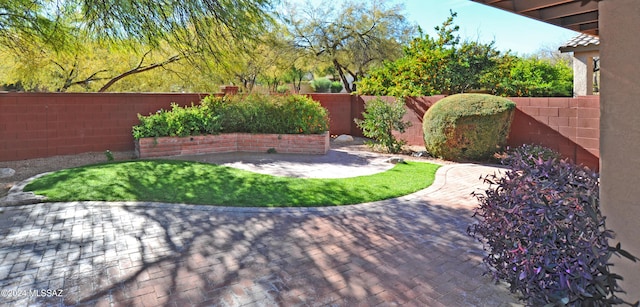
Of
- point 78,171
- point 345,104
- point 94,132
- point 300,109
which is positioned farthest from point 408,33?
point 78,171

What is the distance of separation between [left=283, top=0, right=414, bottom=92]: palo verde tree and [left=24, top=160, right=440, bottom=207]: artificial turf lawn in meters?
15.3

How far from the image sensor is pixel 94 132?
10.0m

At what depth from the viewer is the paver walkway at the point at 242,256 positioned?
128 inches

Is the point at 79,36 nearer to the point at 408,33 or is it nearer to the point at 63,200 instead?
the point at 63,200

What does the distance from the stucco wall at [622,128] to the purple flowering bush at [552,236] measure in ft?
0.27

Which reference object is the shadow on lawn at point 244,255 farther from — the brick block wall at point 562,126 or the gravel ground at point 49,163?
the brick block wall at point 562,126

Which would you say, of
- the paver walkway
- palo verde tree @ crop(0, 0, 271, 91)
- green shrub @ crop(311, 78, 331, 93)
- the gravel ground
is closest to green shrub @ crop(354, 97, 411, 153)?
the gravel ground

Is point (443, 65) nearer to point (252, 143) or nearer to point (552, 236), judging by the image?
point (252, 143)

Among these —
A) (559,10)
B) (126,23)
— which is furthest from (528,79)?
(126,23)

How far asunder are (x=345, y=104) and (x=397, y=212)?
994cm

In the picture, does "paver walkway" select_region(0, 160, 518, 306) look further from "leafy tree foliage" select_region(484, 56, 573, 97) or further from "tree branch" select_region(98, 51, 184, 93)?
"tree branch" select_region(98, 51, 184, 93)

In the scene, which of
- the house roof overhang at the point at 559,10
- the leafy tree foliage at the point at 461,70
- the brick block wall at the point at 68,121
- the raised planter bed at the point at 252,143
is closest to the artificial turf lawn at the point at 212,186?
the raised planter bed at the point at 252,143

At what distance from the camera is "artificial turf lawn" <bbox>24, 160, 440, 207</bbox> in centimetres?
609

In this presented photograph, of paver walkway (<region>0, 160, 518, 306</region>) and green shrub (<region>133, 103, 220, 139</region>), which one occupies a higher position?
green shrub (<region>133, 103, 220, 139</region>)
